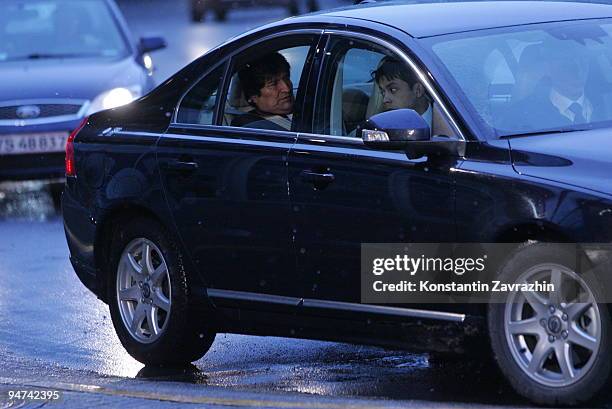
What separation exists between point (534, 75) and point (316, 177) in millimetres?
987

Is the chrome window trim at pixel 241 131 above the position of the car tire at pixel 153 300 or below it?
above

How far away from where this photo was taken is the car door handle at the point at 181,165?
8266 mm

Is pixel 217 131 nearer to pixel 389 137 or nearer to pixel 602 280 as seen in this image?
pixel 389 137

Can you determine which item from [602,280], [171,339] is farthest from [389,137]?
[171,339]

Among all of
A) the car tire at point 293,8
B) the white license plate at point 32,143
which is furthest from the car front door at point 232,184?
the car tire at point 293,8

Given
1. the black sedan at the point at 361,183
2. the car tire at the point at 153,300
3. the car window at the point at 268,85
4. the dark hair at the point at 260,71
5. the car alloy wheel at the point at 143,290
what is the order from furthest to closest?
the car alloy wheel at the point at 143,290, the car tire at the point at 153,300, the dark hair at the point at 260,71, the car window at the point at 268,85, the black sedan at the point at 361,183

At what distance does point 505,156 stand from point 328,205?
88 cm

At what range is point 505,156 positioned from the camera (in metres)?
7.00

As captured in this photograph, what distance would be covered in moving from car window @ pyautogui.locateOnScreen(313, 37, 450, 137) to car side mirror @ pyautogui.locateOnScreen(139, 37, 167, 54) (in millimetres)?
8762

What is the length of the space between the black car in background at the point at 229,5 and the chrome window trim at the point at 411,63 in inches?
1260

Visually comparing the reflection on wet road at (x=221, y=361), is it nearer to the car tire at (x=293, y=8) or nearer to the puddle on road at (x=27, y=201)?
the puddle on road at (x=27, y=201)

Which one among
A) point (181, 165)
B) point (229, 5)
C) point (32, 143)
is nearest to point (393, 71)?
point (181, 165)

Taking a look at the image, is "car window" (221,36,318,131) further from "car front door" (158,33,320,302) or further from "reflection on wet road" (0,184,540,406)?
"reflection on wet road" (0,184,540,406)

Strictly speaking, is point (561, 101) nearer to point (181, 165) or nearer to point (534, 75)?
point (534, 75)
